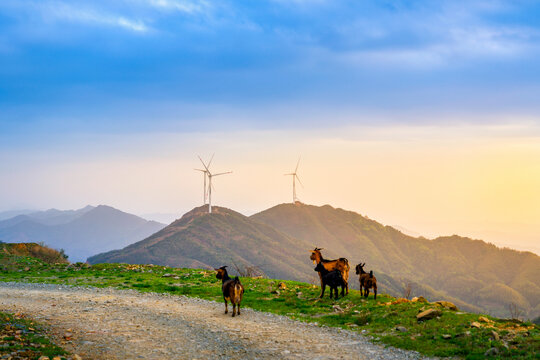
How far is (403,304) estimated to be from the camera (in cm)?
2512

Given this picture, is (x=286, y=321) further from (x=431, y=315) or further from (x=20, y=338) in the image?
(x=20, y=338)

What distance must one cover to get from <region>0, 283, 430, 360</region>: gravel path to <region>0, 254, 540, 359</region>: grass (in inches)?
59.1

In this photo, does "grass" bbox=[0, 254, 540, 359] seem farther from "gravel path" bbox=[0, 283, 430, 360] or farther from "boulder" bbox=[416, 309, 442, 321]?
"gravel path" bbox=[0, 283, 430, 360]

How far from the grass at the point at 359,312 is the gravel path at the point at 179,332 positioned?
1.50 m

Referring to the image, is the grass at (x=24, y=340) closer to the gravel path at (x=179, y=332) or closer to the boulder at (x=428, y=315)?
the gravel path at (x=179, y=332)

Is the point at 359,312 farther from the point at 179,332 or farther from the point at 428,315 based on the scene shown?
the point at 179,332

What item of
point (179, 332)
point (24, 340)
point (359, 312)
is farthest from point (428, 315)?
point (24, 340)

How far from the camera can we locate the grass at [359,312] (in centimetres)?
1786

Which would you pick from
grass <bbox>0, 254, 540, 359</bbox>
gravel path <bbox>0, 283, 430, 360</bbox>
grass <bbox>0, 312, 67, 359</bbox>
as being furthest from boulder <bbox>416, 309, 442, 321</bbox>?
grass <bbox>0, 312, 67, 359</bbox>

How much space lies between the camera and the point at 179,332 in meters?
20.7

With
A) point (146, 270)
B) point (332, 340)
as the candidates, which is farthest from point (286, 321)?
point (146, 270)

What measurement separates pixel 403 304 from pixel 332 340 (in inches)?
275

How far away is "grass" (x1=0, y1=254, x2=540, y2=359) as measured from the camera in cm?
1786

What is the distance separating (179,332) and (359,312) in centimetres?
1022
